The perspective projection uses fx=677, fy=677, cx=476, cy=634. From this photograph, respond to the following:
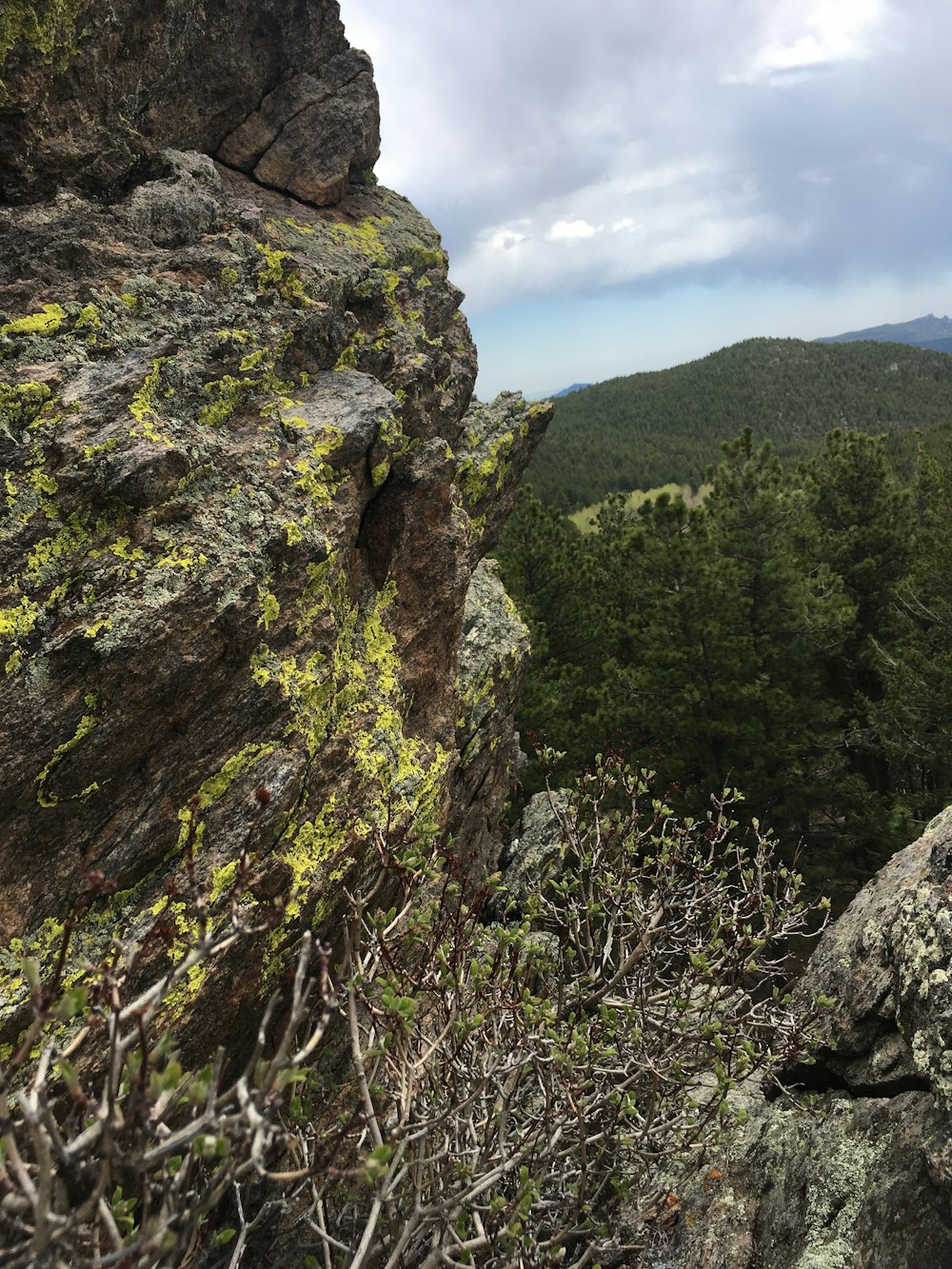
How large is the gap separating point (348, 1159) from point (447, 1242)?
1.02 metres

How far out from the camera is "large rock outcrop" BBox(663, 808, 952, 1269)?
450 centimetres

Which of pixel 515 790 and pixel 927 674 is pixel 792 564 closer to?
pixel 927 674

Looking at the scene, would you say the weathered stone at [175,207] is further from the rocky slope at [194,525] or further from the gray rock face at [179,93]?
the gray rock face at [179,93]

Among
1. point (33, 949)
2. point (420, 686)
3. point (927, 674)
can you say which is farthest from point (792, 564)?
point (33, 949)

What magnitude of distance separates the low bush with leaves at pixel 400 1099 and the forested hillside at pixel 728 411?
86.6 m

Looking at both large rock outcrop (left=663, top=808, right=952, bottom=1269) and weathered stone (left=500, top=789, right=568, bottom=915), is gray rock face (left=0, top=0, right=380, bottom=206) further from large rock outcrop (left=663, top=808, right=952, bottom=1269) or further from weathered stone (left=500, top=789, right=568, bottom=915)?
large rock outcrop (left=663, top=808, right=952, bottom=1269)

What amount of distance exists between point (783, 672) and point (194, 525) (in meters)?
12.8

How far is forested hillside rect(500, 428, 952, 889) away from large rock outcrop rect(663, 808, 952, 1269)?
20.6 feet

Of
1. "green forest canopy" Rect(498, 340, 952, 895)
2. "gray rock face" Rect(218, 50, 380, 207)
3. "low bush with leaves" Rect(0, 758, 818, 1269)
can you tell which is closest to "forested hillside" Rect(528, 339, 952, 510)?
"green forest canopy" Rect(498, 340, 952, 895)

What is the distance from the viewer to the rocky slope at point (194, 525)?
4.29m

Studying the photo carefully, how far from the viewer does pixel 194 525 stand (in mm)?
4910

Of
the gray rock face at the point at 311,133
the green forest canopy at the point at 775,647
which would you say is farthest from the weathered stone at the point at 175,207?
the green forest canopy at the point at 775,647

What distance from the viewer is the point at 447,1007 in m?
5.00

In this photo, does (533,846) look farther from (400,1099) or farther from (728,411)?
(728,411)
